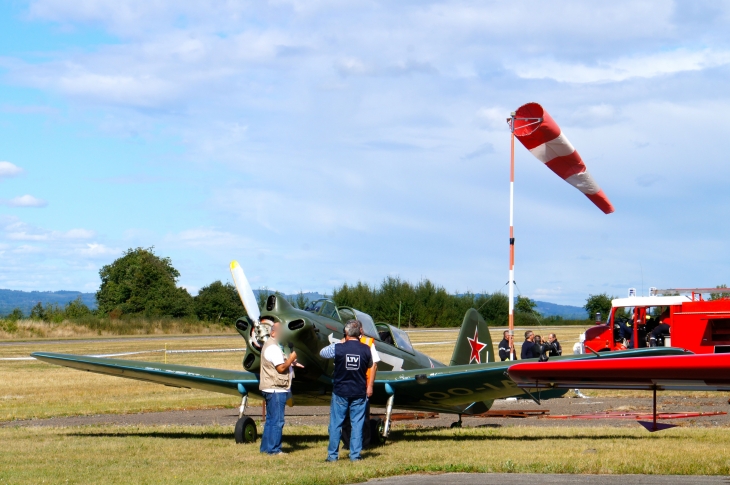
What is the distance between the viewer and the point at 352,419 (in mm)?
10164

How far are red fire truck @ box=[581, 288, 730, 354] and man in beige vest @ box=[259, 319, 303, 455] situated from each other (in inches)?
451

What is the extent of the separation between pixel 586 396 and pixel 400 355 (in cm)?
835

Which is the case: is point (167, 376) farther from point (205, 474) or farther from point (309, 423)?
point (205, 474)

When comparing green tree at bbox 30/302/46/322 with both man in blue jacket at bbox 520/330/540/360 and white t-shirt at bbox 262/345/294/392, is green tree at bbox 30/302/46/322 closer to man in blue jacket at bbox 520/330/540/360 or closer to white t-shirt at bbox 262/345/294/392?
man in blue jacket at bbox 520/330/540/360

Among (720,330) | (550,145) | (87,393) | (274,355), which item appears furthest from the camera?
(720,330)

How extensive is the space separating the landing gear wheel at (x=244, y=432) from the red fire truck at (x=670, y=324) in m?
10.8

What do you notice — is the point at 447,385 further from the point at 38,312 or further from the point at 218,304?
the point at 38,312

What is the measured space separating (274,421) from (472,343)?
5465 mm

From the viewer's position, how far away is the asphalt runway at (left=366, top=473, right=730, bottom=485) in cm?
813

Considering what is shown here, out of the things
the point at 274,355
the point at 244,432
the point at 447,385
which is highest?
the point at 274,355

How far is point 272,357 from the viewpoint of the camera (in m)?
10.6

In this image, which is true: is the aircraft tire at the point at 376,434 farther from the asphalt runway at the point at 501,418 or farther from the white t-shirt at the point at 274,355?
the asphalt runway at the point at 501,418

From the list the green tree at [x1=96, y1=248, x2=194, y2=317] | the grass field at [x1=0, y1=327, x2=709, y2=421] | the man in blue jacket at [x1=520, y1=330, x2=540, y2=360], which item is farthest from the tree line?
the man in blue jacket at [x1=520, y1=330, x2=540, y2=360]

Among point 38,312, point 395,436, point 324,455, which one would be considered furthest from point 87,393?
point 38,312
